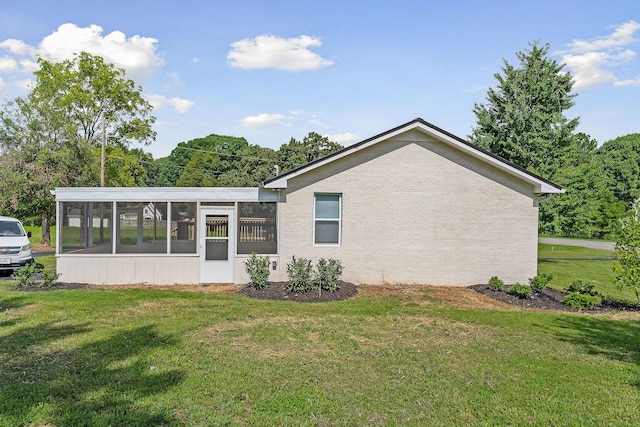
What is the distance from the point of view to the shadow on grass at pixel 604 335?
6738mm

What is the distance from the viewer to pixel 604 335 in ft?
25.7

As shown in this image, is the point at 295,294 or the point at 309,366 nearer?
the point at 309,366

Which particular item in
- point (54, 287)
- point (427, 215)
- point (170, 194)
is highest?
point (170, 194)

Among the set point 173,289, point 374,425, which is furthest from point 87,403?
point 173,289

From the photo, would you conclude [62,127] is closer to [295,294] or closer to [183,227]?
[183,227]

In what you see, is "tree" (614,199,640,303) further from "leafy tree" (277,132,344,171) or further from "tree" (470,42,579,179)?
"leafy tree" (277,132,344,171)

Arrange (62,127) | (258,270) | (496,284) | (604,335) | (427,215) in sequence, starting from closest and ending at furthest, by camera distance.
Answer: (604,335) → (258,270) → (496,284) → (427,215) → (62,127)

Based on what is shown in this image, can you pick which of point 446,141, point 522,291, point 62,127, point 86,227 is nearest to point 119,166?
point 62,127

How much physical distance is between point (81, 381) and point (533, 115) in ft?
62.7

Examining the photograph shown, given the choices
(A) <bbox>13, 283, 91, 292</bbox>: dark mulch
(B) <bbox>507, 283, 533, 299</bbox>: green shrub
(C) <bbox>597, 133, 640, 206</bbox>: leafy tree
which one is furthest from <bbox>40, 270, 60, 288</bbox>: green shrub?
(C) <bbox>597, 133, 640, 206</bbox>: leafy tree

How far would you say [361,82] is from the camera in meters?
18.7

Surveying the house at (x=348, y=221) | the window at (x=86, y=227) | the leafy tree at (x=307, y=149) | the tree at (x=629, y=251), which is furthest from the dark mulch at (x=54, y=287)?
the leafy tree at (x=307, y=149)

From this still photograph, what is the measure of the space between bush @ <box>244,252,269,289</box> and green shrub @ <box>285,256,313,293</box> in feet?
2.11

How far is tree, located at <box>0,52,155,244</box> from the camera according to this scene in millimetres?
22656
